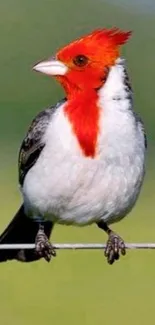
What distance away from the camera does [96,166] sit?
7.12 metres

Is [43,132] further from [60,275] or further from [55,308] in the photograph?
[60,275]

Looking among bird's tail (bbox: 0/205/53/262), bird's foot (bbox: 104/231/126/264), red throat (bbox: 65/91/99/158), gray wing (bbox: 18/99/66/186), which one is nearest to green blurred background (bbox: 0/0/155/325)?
bird's tail (bbox: 0/205/53/262)

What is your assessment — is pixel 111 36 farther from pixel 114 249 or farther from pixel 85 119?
pixel 114 249

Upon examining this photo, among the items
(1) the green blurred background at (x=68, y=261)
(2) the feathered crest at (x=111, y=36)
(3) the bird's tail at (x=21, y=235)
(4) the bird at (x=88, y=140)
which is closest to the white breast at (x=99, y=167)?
(4) the bird at (x=88, y=140)

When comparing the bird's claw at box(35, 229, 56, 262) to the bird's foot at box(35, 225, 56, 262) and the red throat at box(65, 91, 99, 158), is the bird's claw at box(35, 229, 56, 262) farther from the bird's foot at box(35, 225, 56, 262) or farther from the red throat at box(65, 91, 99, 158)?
the red throat at box(65, 91, 99, 158)

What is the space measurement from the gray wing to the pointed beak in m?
0.18

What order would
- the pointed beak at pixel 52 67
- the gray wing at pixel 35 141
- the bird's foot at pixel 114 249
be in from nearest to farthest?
the pointed beak at pixel 52 67 < the gray wing at pixel 35 141 < the bird's foot at pixel 114 249

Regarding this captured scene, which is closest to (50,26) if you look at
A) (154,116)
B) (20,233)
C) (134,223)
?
(154,116)

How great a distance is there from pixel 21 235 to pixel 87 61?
109 centimetres

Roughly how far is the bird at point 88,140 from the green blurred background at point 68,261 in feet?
7.56

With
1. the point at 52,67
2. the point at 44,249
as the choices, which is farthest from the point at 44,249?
the point at 52,67

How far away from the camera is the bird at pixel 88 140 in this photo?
23.4ft

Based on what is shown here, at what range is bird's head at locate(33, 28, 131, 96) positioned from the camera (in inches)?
284

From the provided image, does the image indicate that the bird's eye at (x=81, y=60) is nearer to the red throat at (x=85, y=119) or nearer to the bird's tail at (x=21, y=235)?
the red throat at (x=85, y=119)
